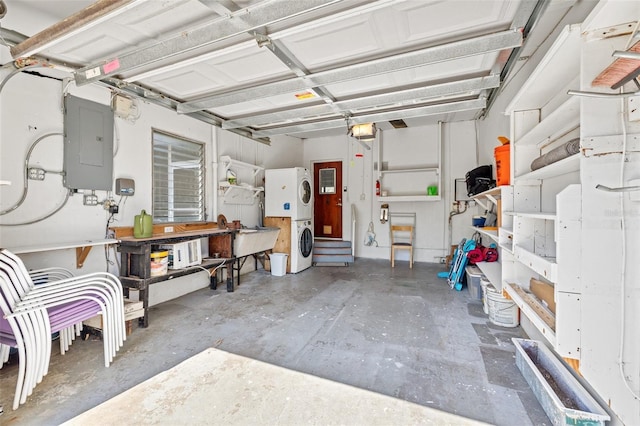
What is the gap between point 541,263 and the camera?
1579mm

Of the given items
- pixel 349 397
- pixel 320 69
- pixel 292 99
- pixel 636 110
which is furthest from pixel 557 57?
pixel 292 99

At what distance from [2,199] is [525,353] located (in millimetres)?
4239

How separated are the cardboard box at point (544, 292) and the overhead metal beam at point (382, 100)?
6.97 feet

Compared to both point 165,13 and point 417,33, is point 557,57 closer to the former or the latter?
Result: point 417,33

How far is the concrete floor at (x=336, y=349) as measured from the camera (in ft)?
5.54

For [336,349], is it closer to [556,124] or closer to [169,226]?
[556,124]

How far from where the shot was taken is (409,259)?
19.4 ft

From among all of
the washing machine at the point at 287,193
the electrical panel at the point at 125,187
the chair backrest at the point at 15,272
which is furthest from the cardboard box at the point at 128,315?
the washing machine at the point at 287,193

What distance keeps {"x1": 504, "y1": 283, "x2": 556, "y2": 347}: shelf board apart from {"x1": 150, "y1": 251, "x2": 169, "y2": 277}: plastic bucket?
11.0 ft

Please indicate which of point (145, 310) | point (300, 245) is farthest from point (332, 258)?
point (145, 310)

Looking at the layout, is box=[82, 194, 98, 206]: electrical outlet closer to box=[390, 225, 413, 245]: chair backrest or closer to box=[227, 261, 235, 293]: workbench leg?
box=[227, 261, 235, 293]: workbench leg

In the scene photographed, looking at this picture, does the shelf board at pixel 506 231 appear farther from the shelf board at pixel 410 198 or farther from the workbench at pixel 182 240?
the workbench at pixel 182 240

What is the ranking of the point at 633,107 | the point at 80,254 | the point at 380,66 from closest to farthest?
the point at 633,107, the point at 380,66, the point at 80,254

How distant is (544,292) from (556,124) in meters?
1.22
